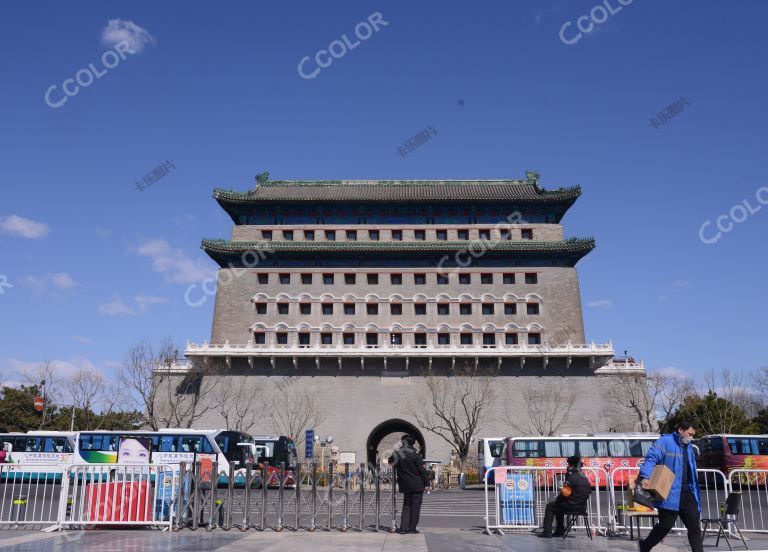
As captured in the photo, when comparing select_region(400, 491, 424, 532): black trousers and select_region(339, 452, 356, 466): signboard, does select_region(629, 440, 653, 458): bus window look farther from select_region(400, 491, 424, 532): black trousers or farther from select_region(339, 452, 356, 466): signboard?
select_region(400, 491, 424, 532): black trousers

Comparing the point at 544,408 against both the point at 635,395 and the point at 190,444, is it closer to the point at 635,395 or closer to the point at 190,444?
the point at 635,395

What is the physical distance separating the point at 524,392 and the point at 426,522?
2885 cm

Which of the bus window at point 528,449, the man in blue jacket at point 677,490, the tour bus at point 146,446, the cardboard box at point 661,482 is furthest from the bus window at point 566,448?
the cardboard box at point 661,482

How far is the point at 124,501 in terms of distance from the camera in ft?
36.4

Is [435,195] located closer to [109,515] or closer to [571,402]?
[571,402]

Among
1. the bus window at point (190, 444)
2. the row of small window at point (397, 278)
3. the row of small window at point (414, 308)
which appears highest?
the row of small window at point (397, 278)

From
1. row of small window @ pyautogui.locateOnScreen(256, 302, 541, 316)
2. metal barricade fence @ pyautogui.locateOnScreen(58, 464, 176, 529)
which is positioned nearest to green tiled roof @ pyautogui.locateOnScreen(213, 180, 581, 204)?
row of small window @ pyautogui.locateOnScreen(256, 302, 541, 316)

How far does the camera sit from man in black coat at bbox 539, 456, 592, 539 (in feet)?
34.3

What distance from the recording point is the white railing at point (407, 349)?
41750 millimetres

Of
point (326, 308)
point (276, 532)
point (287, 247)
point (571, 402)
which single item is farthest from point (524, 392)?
point (276, 532)

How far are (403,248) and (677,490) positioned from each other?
1469 inches

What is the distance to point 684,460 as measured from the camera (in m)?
7.77

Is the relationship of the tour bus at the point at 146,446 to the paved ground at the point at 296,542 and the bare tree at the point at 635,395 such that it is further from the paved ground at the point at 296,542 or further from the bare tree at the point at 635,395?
the bare tree at the point at 635,395

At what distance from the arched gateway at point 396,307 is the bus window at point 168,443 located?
12.3 meters
